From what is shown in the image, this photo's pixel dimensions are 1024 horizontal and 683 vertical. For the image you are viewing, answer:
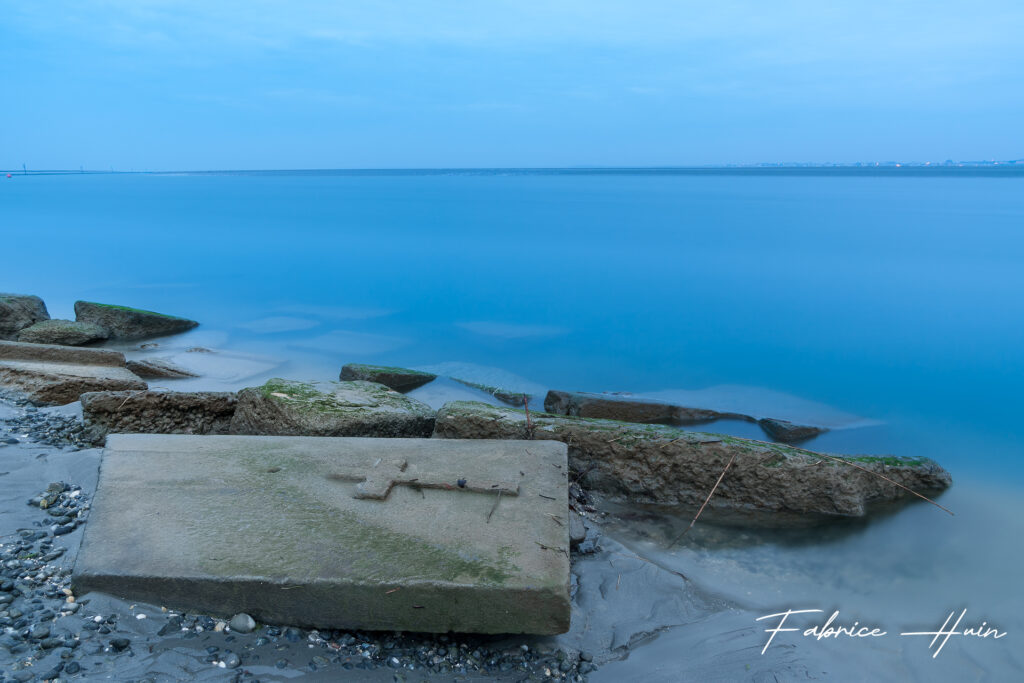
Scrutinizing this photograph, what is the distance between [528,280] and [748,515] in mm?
12017

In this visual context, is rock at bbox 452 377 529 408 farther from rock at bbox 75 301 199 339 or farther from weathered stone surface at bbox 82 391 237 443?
rock at bbox 75 301 199 339

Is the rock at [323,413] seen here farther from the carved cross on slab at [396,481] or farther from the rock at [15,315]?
the rock at [15,315]

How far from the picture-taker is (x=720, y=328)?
12117 millimetres

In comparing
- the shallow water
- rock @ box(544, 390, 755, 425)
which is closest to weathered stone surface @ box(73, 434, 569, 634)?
the shallow water

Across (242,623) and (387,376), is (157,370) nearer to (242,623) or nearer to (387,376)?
(387,376)

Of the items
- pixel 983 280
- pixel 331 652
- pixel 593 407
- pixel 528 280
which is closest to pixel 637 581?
pixel 331 652

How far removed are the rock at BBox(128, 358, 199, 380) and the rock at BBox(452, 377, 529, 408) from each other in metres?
3.49

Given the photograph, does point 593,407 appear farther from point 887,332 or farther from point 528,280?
point 528,280

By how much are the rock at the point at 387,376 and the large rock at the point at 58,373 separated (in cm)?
238

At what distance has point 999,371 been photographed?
965cm

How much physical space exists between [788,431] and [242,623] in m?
5.60

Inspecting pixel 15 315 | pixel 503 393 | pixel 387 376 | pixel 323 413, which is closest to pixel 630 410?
pixel 503 393

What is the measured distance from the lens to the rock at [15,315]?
10016 millimetres

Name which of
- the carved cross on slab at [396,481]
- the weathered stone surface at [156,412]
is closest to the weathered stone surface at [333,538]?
the carved cross on slab at [396,481]
